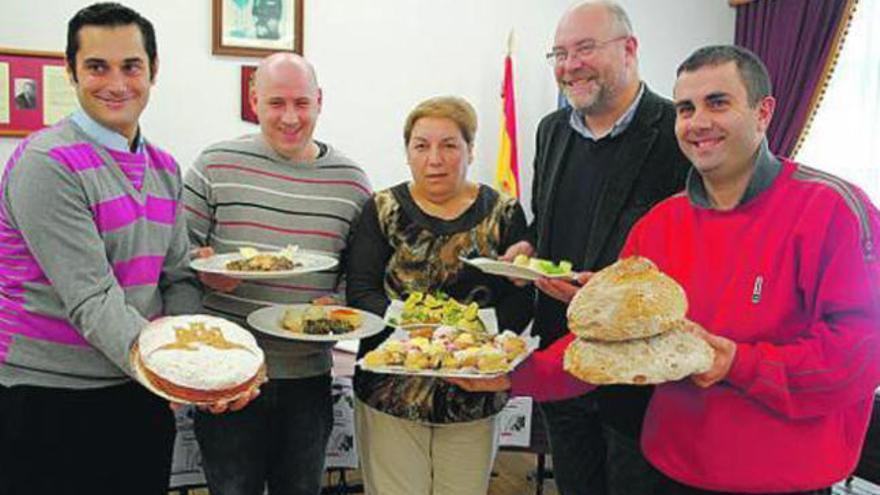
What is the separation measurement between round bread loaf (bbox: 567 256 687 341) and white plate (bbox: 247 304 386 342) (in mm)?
702

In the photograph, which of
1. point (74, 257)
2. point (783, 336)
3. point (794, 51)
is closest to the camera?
point (783, 336)

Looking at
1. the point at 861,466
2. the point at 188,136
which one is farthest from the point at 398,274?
the point at 188,136

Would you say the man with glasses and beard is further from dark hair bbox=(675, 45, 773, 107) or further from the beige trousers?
dark hair bbox=(675, 45, 773, 107)

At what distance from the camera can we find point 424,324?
6.35ft

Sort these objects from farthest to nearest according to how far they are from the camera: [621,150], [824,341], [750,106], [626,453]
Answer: [621,150] → [626,453] → [750,106] → [824,341]

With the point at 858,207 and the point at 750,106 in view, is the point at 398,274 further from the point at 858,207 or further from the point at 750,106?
the point at 858,207

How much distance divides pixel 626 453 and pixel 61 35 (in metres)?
3.54

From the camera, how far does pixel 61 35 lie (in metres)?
4.03

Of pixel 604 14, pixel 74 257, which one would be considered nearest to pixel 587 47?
pixel 604 14

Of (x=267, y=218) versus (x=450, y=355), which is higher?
(x=267, y=218)

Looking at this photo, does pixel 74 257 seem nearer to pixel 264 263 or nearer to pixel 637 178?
pixel 264 263

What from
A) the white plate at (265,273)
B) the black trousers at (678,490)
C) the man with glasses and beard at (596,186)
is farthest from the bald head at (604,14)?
the black trousers at (678,490)

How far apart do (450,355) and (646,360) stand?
1.76ft

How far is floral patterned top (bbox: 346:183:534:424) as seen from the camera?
2.10 m
